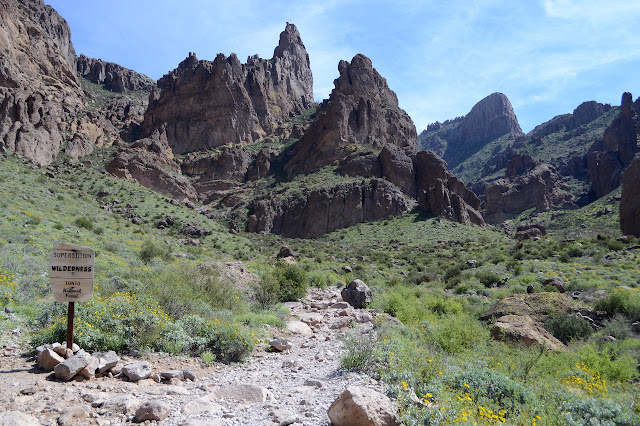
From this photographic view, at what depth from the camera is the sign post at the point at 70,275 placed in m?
6.50

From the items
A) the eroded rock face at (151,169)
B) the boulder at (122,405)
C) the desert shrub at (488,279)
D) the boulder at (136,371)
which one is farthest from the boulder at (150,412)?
→ the eroded rock face at (151,169)

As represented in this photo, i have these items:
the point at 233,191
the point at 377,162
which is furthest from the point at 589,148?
the point at 233,191

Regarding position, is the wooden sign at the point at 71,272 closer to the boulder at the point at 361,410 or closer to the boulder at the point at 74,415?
the boulder at the point at 74,415

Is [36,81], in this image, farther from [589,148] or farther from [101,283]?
[589,148]

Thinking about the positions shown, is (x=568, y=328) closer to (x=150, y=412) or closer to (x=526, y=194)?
(x=150, y=412)

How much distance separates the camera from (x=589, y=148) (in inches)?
4252

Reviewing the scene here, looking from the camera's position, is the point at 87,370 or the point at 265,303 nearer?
the point at 87,370

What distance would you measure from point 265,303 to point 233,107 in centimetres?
9399

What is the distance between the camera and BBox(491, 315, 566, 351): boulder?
10133mm

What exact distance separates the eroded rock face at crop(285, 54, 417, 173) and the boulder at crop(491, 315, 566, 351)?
232ft

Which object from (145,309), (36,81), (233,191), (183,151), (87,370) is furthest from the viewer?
(183,151)

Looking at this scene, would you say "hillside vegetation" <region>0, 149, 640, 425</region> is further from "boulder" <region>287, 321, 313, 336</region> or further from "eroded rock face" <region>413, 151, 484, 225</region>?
"eroded rock face" <region>413, 151, 484, 225</region>

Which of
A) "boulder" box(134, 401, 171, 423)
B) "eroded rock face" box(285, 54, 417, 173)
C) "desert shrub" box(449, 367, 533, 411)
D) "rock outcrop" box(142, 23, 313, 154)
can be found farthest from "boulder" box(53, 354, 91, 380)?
"rock outcrop" box(142, 23, 313, 154)

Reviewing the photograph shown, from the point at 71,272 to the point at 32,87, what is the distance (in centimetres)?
7343
